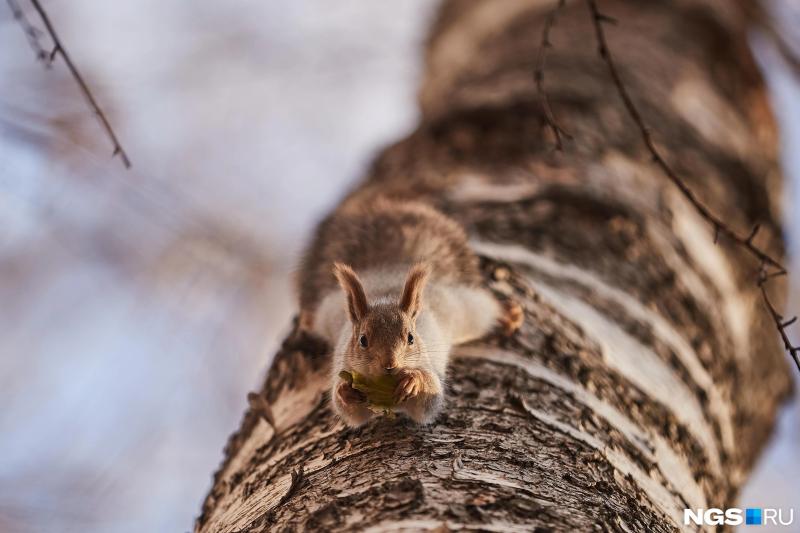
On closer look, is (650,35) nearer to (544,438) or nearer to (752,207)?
(752,207)

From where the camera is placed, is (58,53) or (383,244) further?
(383,244)

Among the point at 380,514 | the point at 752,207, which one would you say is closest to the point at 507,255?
the point at 380,514

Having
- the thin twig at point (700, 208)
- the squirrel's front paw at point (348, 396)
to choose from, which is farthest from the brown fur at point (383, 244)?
the thin twig at point (700, 208)

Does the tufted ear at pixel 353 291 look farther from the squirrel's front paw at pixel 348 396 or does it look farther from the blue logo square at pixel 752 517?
the blue logo square at pixel 752 517

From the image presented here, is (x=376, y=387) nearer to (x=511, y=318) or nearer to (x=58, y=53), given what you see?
(x=511, y=318)

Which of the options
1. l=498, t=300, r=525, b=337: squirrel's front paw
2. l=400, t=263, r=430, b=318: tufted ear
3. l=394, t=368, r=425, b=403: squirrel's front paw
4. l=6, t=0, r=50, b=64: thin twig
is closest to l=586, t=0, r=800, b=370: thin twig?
l=498, t=300, r=525, b=337: squirrel's front paw

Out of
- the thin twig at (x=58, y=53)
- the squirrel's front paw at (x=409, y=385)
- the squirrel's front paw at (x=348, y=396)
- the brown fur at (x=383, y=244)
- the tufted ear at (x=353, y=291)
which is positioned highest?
Answer: the brown fur at (x=383, y=244)

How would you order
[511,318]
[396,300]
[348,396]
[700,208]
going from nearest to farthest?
[700,208]
[348,396]
[511,318]
[396,300]

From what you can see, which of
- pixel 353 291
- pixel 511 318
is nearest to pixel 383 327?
pixel 353 291
